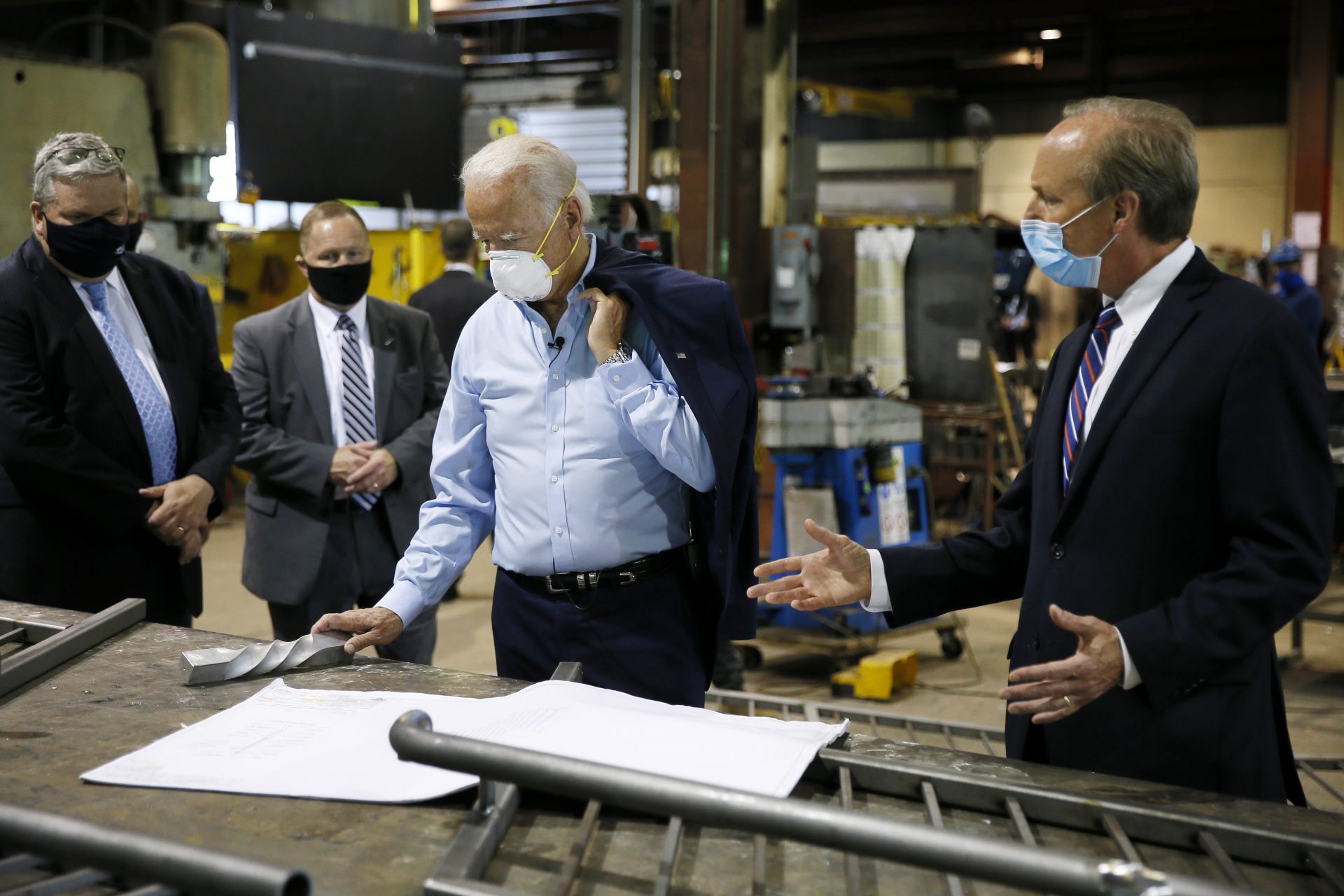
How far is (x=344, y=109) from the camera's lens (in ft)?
24.8

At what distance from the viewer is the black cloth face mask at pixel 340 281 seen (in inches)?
129

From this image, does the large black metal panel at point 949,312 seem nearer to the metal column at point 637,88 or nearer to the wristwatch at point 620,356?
the metal column at point 637,88

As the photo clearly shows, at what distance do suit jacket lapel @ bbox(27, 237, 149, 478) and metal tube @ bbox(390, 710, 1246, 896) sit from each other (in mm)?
1664

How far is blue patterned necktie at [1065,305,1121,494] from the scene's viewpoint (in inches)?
65.7

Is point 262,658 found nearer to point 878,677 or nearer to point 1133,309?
point 1133,309

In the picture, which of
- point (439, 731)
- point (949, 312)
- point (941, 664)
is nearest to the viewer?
point (439, 731)

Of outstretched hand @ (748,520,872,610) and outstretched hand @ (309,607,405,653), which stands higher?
outstretched hand @ (748,520,872,610)

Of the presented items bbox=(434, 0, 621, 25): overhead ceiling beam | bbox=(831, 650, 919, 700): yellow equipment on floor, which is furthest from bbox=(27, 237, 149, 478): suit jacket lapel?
bbox=(434, 0, 621, 25): overhead ceiling beam

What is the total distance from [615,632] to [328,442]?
1.57 meters

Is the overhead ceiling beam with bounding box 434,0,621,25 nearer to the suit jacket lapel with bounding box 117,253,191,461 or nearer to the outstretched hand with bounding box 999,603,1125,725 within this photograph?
the suit jacket lapel with bounding box 117,253,191,461

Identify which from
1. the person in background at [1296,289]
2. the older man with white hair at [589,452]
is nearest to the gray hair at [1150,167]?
the older man with white hair at [589,452]

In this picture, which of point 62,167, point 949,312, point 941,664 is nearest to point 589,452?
point 62,167

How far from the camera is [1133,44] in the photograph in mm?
15844

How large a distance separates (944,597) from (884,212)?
12941 mm
